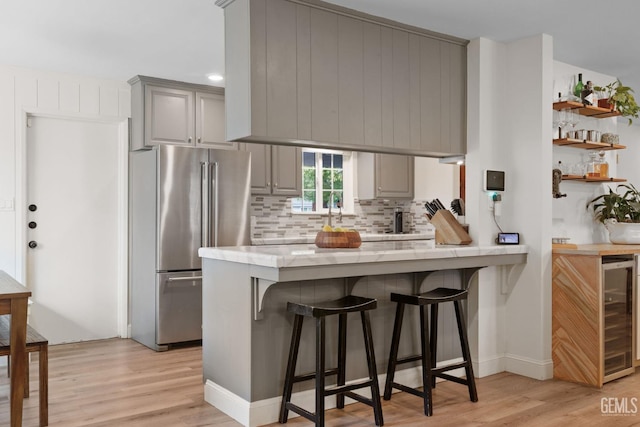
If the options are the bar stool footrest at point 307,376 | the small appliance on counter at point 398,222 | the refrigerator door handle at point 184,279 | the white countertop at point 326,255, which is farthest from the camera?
the small appliance on counter at point 398,222

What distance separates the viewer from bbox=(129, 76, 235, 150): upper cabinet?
518 centimetres

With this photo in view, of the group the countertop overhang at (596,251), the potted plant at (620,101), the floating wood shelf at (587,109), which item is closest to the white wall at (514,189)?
the countertop overhang at (596,251)

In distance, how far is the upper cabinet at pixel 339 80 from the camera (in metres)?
3.24

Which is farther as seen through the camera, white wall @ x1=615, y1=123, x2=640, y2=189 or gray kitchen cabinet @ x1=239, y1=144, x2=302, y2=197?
white wall @ x1=615, y1=123, x2=640, y2=189

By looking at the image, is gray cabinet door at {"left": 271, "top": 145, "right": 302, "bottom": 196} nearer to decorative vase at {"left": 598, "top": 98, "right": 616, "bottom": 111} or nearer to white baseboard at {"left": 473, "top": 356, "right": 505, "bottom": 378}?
white baseboard at {"left": 473, "top": 356, "right": 505, "bottom": 378}

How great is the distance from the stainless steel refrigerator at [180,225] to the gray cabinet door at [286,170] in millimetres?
623

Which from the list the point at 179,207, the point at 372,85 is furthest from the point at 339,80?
the point at 179,207

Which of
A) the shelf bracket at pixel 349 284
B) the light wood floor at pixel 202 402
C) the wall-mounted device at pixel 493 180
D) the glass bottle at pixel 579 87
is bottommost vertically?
the light wood floor at pixel 202 402

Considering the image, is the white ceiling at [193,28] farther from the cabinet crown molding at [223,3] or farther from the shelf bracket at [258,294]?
the shelf bracket at [258,294]

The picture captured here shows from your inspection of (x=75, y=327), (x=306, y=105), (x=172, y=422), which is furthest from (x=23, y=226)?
(x=306, y=105)

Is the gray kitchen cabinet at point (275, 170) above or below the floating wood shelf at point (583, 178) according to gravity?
above

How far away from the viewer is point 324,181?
6.47 meters

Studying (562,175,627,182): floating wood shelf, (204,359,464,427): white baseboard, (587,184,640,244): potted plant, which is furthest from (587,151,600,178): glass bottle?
(204,359,464,427): white baseboard

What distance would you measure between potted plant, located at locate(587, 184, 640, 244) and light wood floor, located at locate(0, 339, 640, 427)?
111 centimetres
